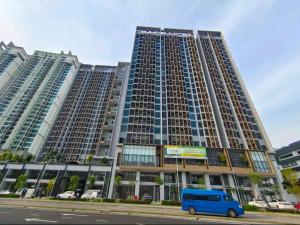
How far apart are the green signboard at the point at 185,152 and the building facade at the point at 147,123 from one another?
1.06ft

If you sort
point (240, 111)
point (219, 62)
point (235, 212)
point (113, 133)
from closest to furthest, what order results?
1. point (235, 212)
2. point (240, 111)
3. point (113, 133)
4. point (219, 62)

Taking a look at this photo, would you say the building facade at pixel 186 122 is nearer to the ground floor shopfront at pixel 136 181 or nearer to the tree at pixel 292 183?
the ground floor shopfront at pixel 136 181

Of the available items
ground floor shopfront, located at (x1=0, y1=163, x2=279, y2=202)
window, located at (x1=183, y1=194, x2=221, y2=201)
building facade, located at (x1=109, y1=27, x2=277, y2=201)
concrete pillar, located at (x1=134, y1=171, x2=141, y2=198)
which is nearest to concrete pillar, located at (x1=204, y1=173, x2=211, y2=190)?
ground floor shopfront, located at (x1=0, y1=163, x2=279, y2=202)

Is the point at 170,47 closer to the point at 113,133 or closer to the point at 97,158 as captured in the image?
the point at 113,133

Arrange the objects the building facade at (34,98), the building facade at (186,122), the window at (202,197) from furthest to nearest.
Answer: the building facade at (34,98), the building facade at (186,122), the window at (202,197)

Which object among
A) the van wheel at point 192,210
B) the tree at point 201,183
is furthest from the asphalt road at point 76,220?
the tree at point 201,183

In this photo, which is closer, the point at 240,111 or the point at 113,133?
the point at 240,111

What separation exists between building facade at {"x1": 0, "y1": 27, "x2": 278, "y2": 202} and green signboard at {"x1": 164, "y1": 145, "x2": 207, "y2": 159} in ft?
1.06

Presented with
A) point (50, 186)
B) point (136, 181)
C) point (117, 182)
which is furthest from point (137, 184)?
point (50, 186)

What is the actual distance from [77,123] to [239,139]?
87.6m

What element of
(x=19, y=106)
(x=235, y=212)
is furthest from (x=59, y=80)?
(x=235, y=212)

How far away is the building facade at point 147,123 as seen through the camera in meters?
56.2

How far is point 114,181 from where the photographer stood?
53.9m

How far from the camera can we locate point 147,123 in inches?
2739
